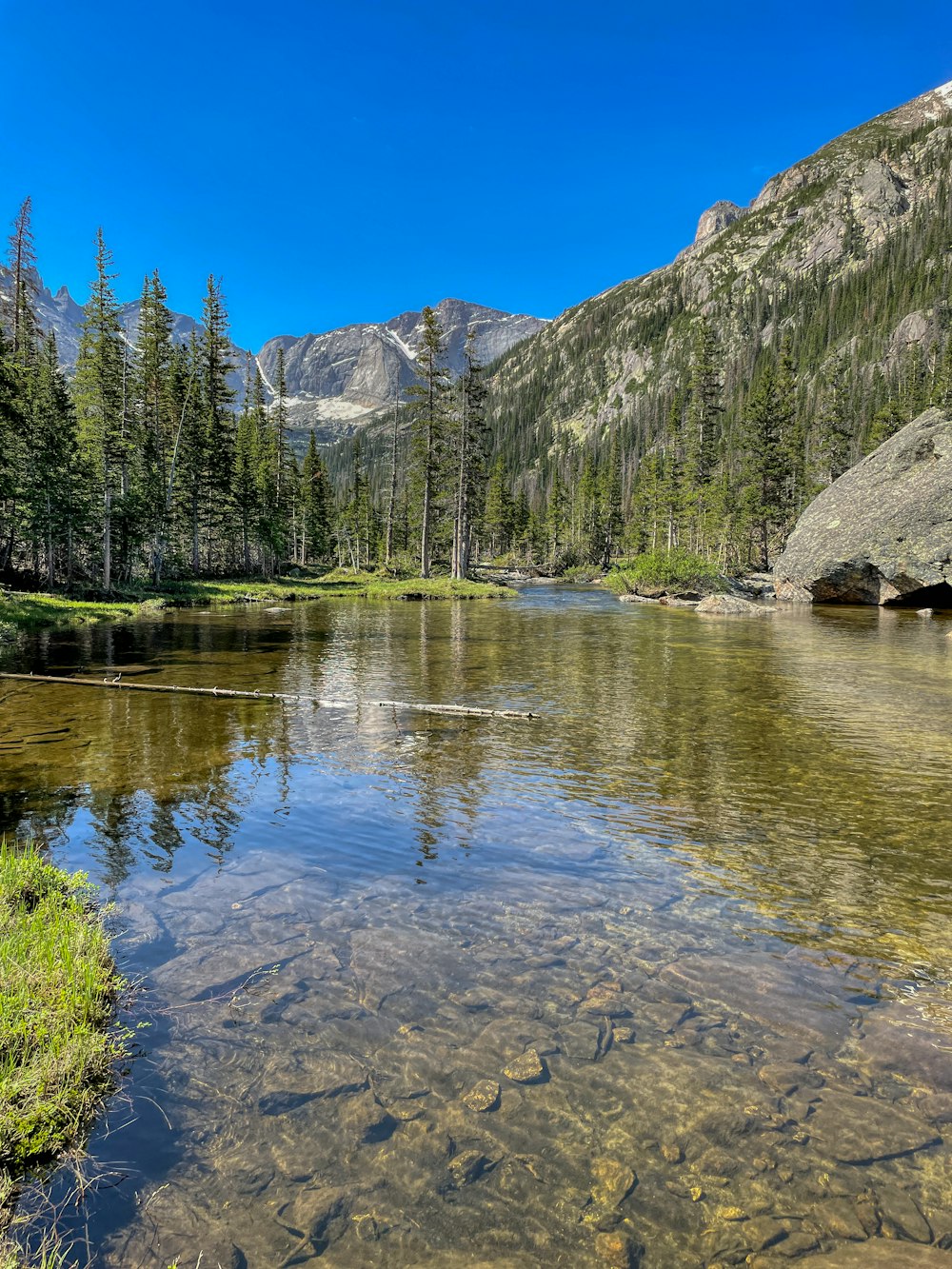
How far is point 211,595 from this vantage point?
47062 millimetres

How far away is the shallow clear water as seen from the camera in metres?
3.49

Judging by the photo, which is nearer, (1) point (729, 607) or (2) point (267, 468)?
(1) point (729, 607)

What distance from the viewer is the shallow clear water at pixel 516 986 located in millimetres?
3488

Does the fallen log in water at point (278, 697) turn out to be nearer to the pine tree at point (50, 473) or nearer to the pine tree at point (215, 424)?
the pine tree at point (50, 473)

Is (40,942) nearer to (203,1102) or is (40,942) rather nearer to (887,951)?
(203,1102)

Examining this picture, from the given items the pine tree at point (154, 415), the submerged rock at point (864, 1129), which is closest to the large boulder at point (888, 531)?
the submerged rock at point (864, 1129)

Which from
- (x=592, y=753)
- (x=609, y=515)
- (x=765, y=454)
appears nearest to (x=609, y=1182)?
(x=592, y=753)

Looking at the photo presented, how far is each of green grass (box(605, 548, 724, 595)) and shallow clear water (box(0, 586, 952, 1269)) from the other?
38.9 m

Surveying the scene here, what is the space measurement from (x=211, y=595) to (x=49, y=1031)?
46.1 meters

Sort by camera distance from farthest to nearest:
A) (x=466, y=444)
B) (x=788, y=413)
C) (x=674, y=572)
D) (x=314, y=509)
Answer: (x=314, y=509) → (x=788, y=413) → (x=466, y=444) → (x=674, y=572)

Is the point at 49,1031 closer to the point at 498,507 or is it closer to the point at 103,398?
the point at 103,398

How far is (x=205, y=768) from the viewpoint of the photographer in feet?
36.9

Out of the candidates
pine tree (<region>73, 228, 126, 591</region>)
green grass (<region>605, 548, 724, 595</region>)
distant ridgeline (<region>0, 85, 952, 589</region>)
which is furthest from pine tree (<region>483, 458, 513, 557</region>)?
pine tree (<region>73, 228, 126, 591</region>)

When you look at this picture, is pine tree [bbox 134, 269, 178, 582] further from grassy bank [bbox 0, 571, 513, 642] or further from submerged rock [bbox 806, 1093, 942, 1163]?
submerged rock [bbox 806, 1093, 942, 1163]
